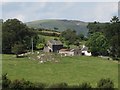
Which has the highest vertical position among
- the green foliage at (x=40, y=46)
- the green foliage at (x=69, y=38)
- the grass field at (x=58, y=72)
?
the green foliage at (x=69, y=38)

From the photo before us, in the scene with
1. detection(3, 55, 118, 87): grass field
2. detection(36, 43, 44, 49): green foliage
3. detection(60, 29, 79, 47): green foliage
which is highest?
detection(60, 29, 79, 47): green foliage

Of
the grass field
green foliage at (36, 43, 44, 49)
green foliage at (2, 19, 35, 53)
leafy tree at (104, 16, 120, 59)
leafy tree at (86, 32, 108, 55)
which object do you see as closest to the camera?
the grass field

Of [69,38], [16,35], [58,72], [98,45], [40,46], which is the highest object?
[16,35]

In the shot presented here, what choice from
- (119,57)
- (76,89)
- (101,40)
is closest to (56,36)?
(101,40)

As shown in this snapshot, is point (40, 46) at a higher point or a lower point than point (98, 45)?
lower

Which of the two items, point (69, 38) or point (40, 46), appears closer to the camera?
point (40, 46)

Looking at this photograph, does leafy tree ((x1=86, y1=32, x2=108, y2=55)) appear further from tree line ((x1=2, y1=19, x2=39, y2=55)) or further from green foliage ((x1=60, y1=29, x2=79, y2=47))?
green foliage ((x1=60, y1=29, x2=79, y2=47))

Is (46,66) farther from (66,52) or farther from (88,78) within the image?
(66,52)

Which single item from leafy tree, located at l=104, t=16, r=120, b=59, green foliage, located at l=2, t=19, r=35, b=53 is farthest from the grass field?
green foliage, located at l=2, t=19, r=35, b=53

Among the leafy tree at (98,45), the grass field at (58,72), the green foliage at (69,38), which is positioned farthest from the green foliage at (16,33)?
the grass field at (58,72)

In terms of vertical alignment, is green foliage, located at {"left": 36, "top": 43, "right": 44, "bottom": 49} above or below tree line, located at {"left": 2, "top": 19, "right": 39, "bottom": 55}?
below

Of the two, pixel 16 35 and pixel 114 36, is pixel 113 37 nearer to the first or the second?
pixel 114 36

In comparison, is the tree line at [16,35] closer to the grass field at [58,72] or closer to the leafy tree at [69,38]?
the leafy tree at [69,38]

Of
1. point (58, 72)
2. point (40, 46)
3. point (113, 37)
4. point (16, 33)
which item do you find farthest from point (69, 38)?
point (58, 72)
